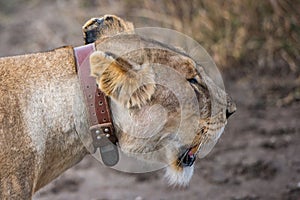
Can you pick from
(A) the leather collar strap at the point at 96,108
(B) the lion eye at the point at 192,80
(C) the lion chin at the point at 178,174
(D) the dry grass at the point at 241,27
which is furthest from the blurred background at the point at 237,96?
(A) the leather collar strap at the point at 96,108

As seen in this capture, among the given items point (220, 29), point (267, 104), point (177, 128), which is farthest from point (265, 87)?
point (177, 128)

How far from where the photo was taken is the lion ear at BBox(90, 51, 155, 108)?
9.64 ft

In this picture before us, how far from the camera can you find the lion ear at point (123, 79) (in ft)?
9.64

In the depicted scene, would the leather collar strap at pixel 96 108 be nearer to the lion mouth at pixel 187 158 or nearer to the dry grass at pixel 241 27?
the lion mouth at pixel 187 158

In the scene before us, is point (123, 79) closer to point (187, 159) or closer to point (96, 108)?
point (96, 108)

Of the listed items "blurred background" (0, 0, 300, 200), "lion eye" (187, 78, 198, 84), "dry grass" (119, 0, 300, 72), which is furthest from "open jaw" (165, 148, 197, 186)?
"dry grass" (119, 0, 300, 72)

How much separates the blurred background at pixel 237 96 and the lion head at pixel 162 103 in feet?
4.62

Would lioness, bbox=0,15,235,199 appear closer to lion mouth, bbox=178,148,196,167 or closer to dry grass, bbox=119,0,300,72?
lion mouth, bbox=178,148,196,167

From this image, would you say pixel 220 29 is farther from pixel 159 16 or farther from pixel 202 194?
pixel 202 194

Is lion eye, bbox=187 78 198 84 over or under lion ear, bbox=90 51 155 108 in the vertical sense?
under

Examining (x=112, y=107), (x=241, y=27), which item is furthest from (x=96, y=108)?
(x=241, y=27)

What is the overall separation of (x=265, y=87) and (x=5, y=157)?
340 centimetres

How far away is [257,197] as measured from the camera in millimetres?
4688

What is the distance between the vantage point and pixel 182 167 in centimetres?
346
